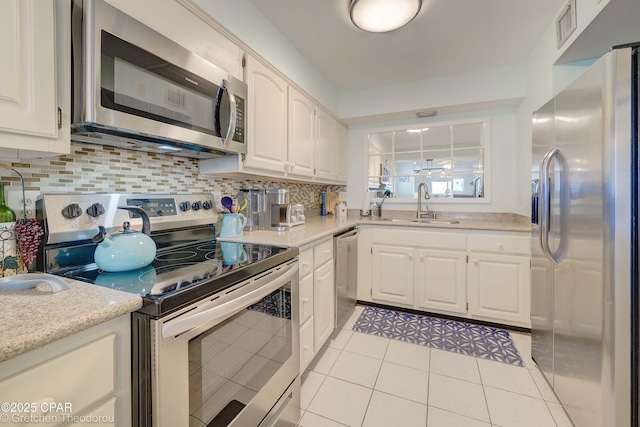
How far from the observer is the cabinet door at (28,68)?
714 mm

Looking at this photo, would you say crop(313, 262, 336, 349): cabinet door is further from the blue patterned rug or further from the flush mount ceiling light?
the flush mount ceiling light

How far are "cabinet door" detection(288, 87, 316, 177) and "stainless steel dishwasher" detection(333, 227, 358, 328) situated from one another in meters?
0.66

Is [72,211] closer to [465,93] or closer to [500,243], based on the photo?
[500,243]

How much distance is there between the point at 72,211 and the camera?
1032mm

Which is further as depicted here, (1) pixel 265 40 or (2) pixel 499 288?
(2) pixel 499 288

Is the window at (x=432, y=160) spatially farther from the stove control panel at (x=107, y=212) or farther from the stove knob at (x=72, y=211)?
the stove knob at (x=72, y=211)

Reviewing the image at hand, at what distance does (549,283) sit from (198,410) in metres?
1.80

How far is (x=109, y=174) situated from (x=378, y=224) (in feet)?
6.90

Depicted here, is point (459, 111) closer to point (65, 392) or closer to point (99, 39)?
point (99, 39)

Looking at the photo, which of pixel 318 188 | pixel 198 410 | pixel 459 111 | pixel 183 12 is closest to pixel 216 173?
pixel 183 12

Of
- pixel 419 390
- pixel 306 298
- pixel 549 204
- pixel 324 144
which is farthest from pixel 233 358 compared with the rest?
pixel 324 144

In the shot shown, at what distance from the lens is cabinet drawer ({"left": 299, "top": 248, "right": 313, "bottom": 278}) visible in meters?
1.55

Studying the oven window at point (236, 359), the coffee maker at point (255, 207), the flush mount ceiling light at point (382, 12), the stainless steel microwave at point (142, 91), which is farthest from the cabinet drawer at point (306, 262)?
the flush mount ceiling light at point (382, 12)

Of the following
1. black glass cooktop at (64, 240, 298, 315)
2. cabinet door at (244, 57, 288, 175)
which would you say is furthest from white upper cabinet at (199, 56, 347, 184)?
black glass cooktop at (64, 240, 298, 315)
